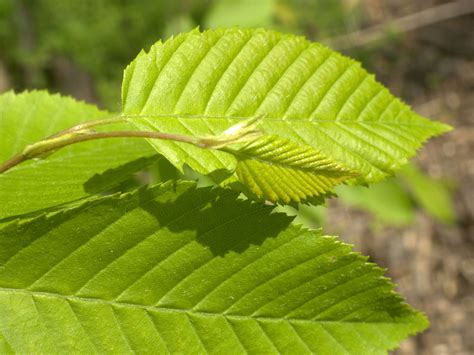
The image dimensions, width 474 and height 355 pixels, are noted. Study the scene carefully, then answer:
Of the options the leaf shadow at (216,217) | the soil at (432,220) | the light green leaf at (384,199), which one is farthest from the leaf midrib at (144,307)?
the soil at (432,220)

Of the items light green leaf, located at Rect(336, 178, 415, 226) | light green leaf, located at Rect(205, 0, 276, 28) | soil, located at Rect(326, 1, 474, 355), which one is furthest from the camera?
soil, located at Rect(326, 1, 474, 355)

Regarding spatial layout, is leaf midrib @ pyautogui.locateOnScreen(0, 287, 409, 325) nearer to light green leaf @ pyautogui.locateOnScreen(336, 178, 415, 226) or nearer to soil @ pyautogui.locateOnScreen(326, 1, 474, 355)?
light green leaf @ pyautogui.locateOnScreen(336, 178, 415, 226)

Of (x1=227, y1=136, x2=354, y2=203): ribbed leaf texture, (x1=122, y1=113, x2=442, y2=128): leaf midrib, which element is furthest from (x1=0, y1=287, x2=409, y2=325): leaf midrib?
(x1=122, y1=113, x2=442, y2=128): leaf midrib

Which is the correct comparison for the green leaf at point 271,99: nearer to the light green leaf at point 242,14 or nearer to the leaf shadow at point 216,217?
the leaf shadow at point 216,217

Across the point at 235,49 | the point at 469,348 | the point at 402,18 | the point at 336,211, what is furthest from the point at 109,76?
the point at 235,49

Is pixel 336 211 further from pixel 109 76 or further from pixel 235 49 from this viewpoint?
pixel 235 49

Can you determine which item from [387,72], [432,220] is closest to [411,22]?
[387,72]
